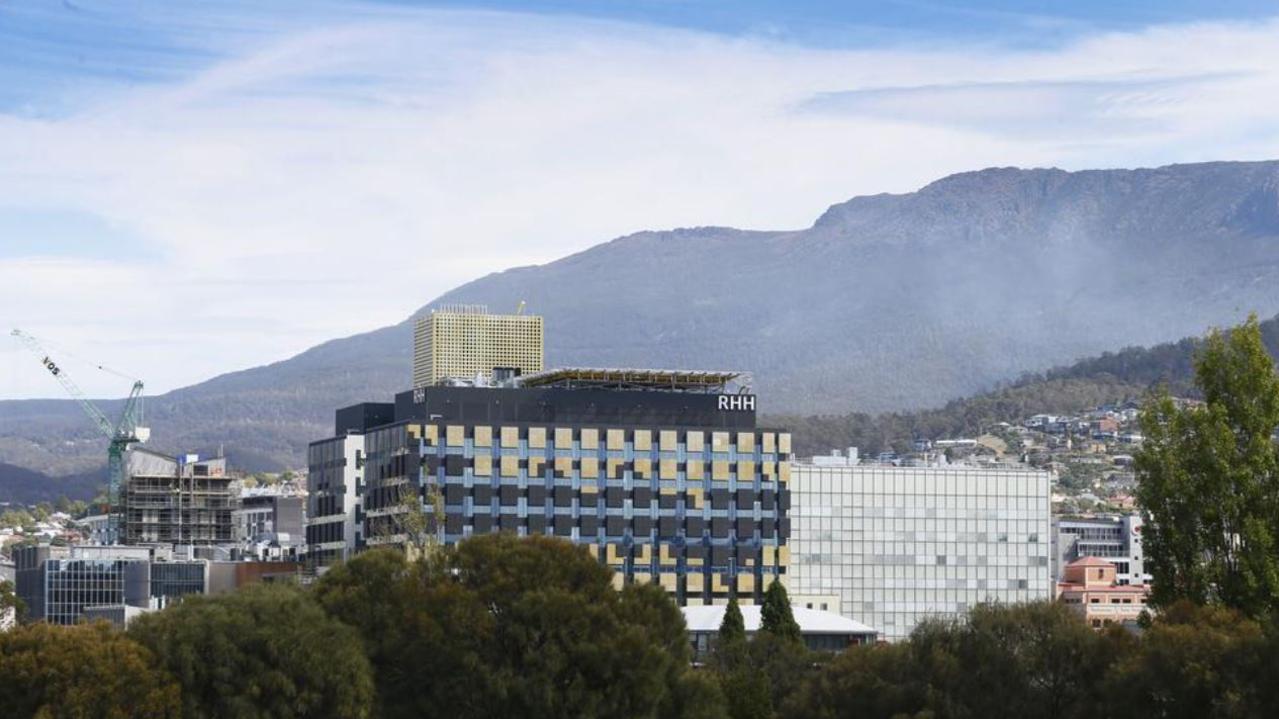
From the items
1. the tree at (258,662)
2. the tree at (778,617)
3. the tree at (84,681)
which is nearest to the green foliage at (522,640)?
the tree at (258,662)

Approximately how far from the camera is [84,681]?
119125 mm

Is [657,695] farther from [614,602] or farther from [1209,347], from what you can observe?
[1209,347]

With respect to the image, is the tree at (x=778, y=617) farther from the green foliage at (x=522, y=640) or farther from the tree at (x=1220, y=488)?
the tree at (x=1220, y=488)

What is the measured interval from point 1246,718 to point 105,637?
50.5 m

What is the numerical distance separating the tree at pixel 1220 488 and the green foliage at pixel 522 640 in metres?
23.7

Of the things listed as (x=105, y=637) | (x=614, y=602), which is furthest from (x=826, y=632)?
(x=105, y=637)

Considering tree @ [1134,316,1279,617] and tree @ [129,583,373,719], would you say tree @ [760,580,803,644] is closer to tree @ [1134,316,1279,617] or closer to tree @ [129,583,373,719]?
tree @ [129,583,373,719]

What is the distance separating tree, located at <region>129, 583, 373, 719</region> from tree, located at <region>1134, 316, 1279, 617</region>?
36535 mm

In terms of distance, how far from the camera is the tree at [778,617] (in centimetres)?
17075

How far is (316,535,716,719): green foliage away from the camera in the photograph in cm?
12475

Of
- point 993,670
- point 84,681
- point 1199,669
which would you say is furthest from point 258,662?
point 1199,669

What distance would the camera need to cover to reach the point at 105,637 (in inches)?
4840

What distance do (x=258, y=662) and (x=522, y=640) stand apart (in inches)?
480

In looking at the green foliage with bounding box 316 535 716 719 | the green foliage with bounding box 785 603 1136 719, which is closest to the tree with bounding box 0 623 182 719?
the green foliage with bounding box 316 535 716 719
